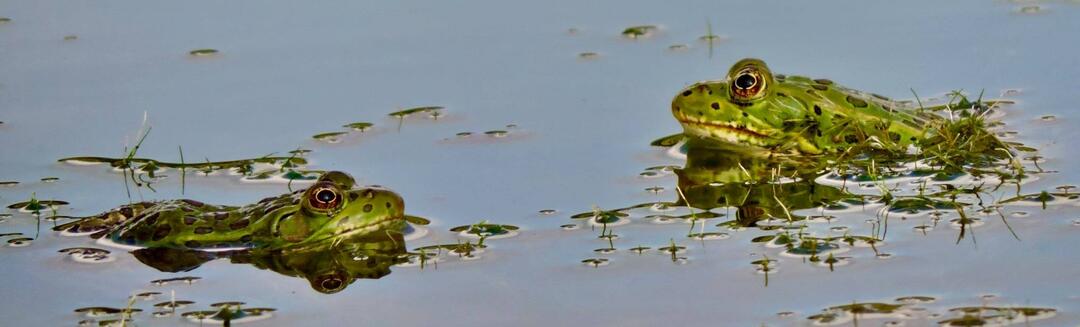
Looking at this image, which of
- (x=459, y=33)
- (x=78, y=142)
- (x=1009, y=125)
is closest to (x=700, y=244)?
(x=1009, y=125)

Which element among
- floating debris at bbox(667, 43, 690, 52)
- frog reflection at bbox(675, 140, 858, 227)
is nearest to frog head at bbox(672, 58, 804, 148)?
frog reflection at bbox(675, 140, 858, 227)

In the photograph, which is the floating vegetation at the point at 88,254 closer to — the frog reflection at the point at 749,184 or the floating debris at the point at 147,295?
the floating debris at the point at 147,295

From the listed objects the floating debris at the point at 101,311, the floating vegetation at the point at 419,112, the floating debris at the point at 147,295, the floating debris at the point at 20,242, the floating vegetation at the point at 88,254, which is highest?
the floating vegetation at the point at 419,112

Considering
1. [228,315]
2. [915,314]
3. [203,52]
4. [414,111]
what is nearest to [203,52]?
[203,52]

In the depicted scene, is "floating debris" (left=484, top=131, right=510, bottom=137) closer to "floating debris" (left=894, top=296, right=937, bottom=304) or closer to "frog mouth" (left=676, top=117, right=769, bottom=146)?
"frog mouth" (left=676, top=117, right=769, bottom=146)

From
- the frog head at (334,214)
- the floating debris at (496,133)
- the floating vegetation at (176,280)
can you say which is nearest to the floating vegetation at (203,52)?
the floating debris at (496,133)

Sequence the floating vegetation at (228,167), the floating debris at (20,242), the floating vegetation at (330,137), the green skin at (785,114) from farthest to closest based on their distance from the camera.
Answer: the floating vegetation at (330,137) → the green skin at (785,114) → the floating vegetation at (228,167) → the floating debris at (20,242)

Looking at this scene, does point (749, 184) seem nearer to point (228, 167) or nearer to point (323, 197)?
point (323, 197)
